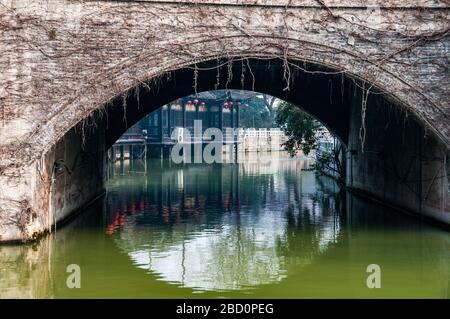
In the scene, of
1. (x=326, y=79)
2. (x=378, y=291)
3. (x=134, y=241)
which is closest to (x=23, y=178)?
(x=134, y=241)

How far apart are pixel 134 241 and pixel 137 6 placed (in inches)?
151

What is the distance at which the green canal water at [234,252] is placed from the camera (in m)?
7.52

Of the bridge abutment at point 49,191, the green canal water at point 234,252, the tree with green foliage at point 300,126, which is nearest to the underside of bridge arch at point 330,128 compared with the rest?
the bridge abutment at point 49,191

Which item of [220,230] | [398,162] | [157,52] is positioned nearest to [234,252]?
[220,230]

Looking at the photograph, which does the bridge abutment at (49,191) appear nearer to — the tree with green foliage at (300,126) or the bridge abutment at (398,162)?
the bridge abutment at (398,162)

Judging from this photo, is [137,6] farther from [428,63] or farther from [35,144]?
[428,63]

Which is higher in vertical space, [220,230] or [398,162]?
[398,162]

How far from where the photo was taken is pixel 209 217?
13.4 meters

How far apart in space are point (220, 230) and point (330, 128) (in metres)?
8.16

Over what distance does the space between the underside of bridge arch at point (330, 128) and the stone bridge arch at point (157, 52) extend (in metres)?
0.19

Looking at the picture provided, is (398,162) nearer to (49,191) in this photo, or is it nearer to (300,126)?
(49,191)

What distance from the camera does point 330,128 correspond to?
62.0 ft

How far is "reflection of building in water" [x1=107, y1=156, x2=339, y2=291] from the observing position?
8516 millimetres

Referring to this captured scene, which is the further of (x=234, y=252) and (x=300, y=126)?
(x=300, y=126)
